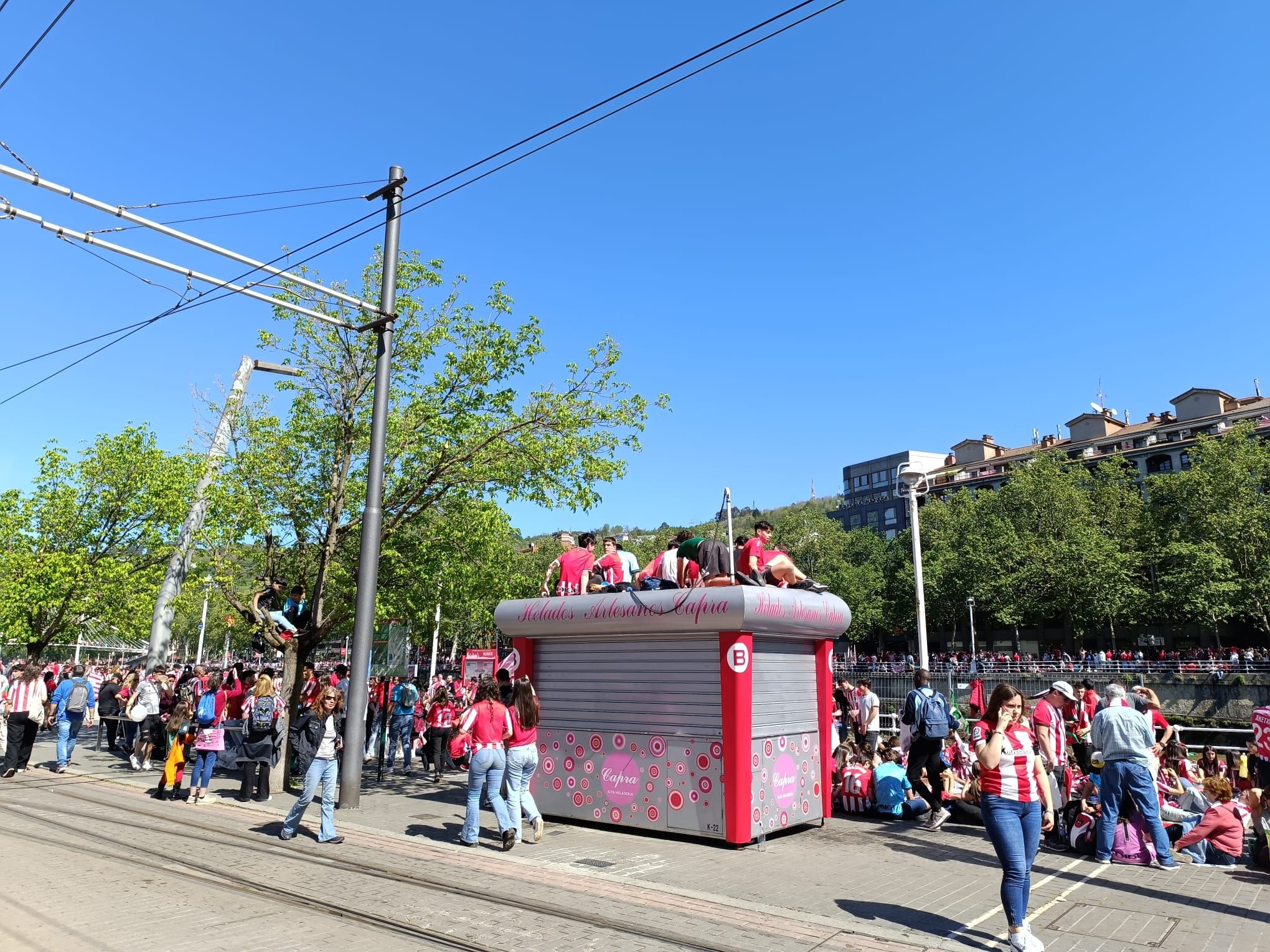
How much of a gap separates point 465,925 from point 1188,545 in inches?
2187

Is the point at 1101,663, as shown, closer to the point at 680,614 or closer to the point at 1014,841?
the point at 680,614

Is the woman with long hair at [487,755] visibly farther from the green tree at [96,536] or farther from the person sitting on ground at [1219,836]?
the green tree at [96,536]

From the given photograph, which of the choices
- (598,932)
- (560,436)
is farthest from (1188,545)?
(598,932)

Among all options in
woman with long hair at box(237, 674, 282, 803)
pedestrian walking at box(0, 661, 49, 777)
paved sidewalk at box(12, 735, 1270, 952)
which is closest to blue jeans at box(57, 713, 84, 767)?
pedestrian walking at box(0, 661, 49, 777)

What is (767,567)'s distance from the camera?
10.2 metres

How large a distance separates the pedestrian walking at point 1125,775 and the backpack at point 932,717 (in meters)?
2.12

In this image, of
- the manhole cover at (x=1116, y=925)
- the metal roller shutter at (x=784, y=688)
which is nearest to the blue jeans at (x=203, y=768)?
the metal roller shutter at (x=784, y=688)

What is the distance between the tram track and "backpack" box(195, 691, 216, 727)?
126cm

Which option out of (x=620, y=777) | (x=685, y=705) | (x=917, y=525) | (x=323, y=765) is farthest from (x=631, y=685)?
(x=917, y=525)

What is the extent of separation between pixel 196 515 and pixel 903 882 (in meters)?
13.6

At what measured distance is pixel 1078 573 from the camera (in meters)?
55.9

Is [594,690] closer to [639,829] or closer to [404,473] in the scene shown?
[639,829]

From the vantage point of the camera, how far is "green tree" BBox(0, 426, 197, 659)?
20.6 metres

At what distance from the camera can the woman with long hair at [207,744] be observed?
1206 cm
